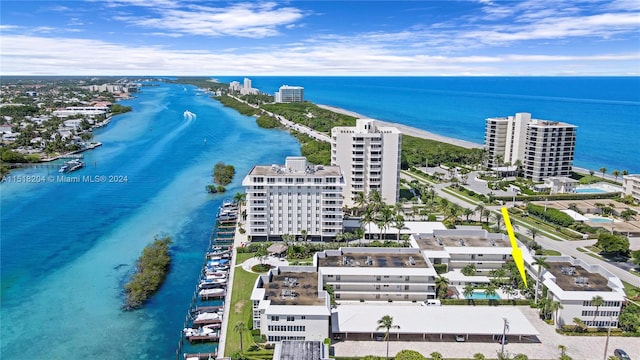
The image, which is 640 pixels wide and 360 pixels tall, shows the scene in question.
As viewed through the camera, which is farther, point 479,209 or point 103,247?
point 479,209

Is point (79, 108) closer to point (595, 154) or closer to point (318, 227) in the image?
point (318, 227)

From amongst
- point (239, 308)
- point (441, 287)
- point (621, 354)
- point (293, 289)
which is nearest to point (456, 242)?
point (441, 287)

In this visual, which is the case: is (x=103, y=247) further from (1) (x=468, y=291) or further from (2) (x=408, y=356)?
(1) (x=468, y=291)

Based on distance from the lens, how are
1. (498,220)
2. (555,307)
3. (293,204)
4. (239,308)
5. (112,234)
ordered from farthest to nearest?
(112,234) → (498,220) → (293,204) → (239,308) → (555,307)

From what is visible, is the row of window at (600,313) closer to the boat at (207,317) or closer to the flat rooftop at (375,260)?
the flat rooftop at (375,260)

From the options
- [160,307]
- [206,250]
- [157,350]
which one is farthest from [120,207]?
[157,350]

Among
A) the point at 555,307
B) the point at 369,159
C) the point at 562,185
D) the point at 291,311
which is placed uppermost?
the point at 369,159
